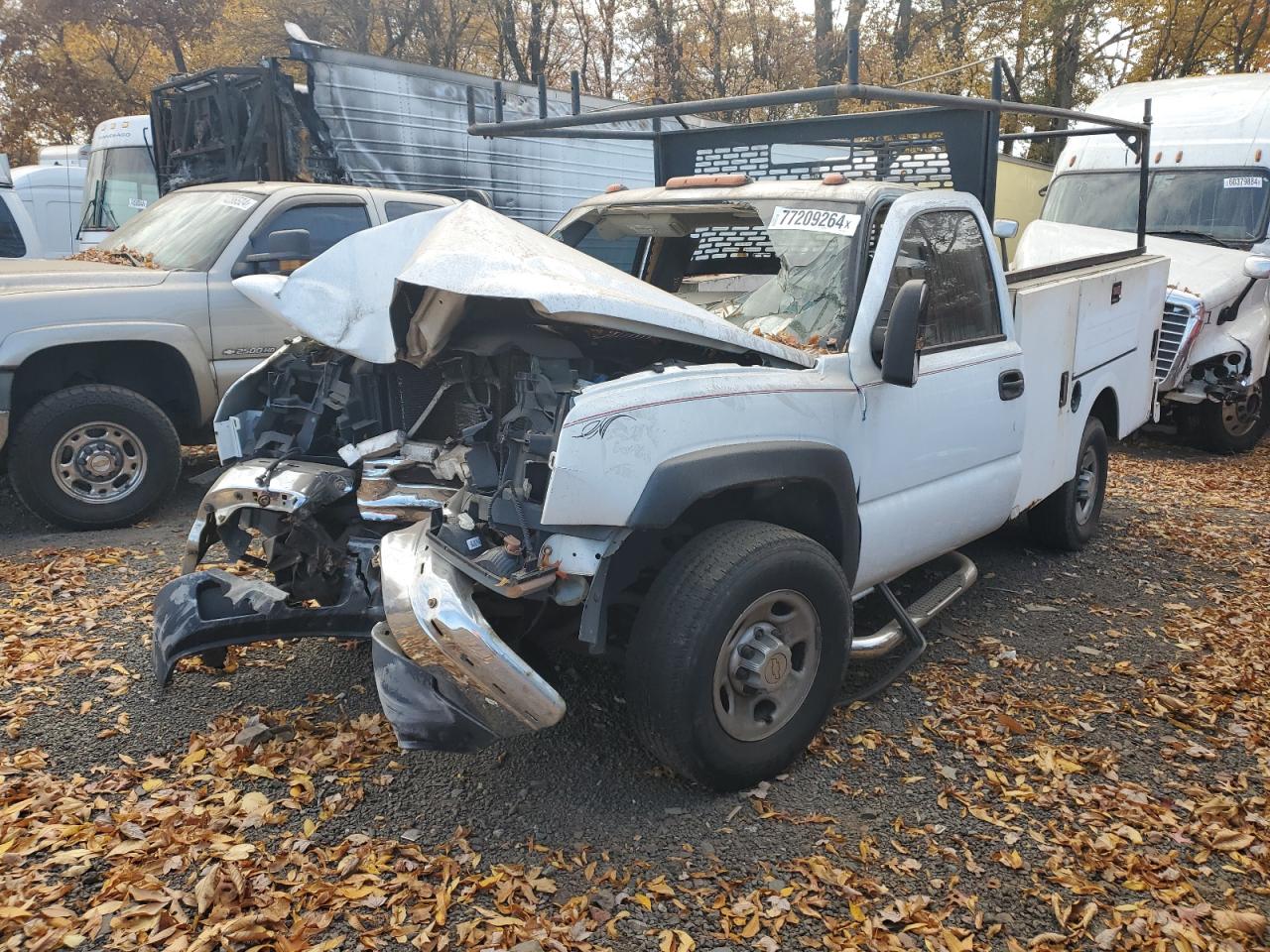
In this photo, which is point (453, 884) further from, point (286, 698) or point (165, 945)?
point (286, 698)

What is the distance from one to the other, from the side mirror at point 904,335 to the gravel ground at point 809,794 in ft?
4.44

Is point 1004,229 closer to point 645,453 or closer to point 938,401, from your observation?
point 938,401

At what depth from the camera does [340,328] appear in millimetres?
3580

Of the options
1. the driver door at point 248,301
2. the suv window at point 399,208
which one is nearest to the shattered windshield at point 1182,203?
the suv window at point 399,208

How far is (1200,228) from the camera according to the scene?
374 inches

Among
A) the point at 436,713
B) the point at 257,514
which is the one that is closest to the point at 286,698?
the point at 257,514

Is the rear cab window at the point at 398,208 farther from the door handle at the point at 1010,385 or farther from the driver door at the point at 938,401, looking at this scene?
the door handle at the point at 1010,385

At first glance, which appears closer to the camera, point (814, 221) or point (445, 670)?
point (445, 670)

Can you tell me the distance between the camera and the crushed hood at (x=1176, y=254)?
27.6 feet

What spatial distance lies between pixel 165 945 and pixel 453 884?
0.75m

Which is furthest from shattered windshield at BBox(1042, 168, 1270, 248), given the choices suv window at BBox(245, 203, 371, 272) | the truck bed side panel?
suv window at BBox(245, 203, 371, 272)

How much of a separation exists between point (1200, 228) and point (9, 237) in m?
10.8

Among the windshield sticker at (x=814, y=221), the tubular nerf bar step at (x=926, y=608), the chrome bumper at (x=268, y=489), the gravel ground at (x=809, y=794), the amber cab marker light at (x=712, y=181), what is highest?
the amber cab marker light at (x=712, y=181)

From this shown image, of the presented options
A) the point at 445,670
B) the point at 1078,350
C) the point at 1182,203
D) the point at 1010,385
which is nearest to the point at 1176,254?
the point at 1182,203
